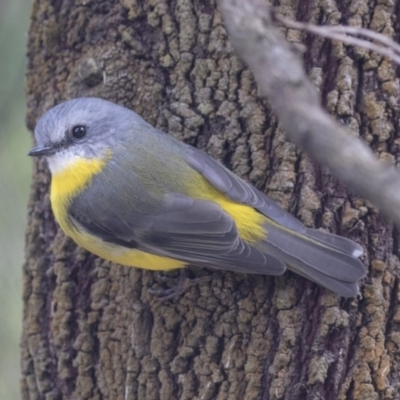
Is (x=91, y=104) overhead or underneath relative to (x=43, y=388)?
overhead

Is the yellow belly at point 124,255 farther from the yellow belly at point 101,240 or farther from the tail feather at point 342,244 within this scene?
the tail feather at point 342,244

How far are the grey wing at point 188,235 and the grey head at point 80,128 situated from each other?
0.37 m

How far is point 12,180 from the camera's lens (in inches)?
210

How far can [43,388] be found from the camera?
3838 mm

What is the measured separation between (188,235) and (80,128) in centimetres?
82

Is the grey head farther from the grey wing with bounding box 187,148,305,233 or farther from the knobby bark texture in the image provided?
the grey wing with bounding box 187,148,305,233

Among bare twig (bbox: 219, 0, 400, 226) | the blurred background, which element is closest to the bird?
the blurred background

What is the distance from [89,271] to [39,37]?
136 cm

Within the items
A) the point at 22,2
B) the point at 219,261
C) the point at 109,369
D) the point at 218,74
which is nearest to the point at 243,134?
the point at 218,74

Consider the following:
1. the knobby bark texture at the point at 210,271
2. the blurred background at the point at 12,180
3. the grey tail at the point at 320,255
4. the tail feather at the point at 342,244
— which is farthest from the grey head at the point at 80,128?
the blurred background at the point at 12,180

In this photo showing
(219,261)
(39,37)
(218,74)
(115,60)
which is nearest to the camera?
(219,261)

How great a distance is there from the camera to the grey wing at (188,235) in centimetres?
321

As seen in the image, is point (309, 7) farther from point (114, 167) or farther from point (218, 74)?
point (114, 167)

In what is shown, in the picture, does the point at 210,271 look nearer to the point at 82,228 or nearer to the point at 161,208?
the point at 161,208
